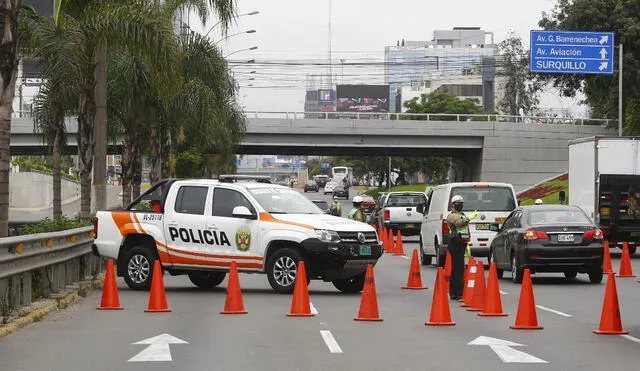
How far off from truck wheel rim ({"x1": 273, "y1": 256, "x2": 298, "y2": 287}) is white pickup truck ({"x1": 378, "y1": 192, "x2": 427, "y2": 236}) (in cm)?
2401

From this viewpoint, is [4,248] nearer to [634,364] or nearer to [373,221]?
[634,364]

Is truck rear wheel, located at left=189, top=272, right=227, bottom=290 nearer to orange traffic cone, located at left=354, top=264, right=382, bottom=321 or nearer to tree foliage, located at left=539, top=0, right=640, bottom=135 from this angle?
orange traffic cone, located at left=354, top=264, right=382, bottom=321

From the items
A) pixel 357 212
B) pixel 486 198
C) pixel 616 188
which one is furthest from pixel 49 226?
pixel 616 188

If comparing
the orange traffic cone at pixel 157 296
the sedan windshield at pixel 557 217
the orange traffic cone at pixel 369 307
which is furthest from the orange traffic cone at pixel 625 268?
the orange traffic cone at pixel 157 296

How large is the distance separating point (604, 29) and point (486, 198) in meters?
40.7

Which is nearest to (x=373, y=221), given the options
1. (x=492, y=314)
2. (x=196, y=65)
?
(x=196, y=65)

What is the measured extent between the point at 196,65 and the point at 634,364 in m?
32.1

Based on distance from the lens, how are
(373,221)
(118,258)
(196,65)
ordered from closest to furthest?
(118,258) → (196,65) → (373,221)

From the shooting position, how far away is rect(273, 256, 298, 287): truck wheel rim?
19547 mm

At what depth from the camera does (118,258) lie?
2120cm

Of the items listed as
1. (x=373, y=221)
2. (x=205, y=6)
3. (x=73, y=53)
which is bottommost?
(x=373, y=221)

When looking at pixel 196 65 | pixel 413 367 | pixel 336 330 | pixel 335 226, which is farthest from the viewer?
pixel 196 65

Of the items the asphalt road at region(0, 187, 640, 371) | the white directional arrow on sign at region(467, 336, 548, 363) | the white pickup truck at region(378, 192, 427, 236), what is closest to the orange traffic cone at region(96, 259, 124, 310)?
the asphalt road at region(0, 187, 640, 371)

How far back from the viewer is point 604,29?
66.1 metres
